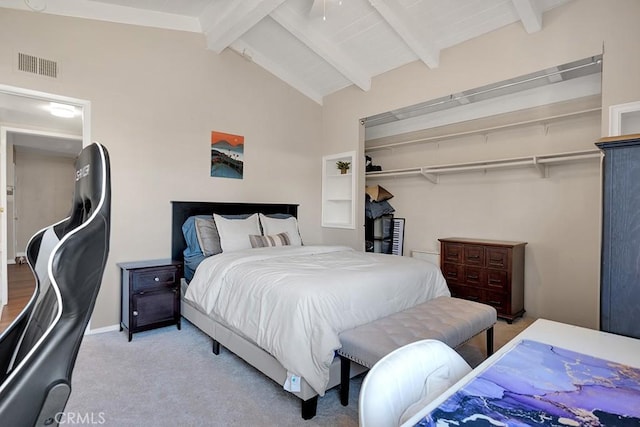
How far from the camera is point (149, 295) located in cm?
310

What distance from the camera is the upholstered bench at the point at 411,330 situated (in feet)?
6.06

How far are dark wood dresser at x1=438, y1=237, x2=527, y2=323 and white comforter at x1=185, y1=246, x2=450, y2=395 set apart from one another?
1077 millimetres

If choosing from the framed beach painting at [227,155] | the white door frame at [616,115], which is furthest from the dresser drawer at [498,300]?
the framed beach painting at [227,155]

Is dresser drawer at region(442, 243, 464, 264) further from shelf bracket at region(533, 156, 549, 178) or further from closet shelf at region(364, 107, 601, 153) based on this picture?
closet shelf at region(364, 107, 601, 153)

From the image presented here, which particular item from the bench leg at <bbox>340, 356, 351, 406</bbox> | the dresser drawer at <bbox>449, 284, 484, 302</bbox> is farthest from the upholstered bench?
the dresser drawer at <bbox>449, 284, 484, 302</bbox>

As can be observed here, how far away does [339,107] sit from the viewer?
4.86 metres

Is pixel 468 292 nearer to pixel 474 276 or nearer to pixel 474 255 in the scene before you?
pixel 474 276

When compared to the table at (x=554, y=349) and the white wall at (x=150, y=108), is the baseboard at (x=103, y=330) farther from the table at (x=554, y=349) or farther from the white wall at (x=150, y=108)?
the table at (x=554, y=349)

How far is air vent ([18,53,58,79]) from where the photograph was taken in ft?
9.41

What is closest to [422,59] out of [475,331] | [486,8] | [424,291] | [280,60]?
[486,8]

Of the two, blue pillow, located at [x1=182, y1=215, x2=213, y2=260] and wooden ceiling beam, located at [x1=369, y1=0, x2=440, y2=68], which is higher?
wooden ceiling beam, located at [x1=369, y1=0, x2=440, y2=68]

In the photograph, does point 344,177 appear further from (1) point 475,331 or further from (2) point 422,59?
(1) point 475,331

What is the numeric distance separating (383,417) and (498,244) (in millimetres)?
3293

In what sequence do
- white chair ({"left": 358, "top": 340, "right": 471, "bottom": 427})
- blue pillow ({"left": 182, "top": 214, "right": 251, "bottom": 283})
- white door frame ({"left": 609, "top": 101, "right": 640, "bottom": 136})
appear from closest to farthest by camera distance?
white chair ({"left": 358, "top": 340, "right": 471, "bottom": 427}) → white door frame ({"left": 609, "top": 101, "right": 640, "bottom": 136}) → blue pillow ({"left": 182, "top": 214, "right": 251, "bottom": 283})
